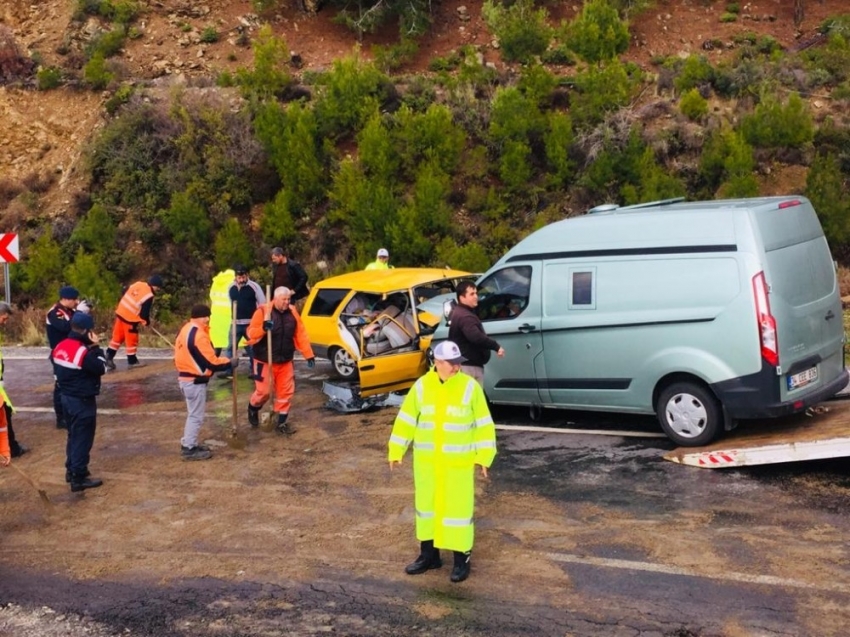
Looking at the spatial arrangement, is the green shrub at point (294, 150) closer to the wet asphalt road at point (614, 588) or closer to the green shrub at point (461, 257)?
the green shrub at point (461, 257)

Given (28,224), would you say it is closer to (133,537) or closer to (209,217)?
(209,217)

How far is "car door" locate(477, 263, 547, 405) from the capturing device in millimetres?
9516

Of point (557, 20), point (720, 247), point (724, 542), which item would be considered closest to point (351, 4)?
point (557, 20)

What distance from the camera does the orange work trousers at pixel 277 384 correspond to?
10.2 metres

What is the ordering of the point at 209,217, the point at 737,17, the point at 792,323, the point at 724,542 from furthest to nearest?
the point at 737,17 → the point at 209,217 → the point at 792,323 → the point at 724,542

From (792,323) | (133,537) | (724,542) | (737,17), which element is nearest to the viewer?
(724,542)

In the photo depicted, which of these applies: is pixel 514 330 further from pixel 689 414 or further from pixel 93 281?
pixel 93 281

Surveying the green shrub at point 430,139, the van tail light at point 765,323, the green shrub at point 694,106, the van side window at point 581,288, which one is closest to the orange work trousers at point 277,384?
the van side window at point 581,288

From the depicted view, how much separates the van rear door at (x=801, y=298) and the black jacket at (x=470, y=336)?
2.56m

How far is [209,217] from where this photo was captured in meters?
24.7

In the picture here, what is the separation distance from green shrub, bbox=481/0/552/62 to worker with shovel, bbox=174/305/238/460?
821 inches

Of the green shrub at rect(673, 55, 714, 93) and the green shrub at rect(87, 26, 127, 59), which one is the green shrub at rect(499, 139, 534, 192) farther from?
the green shrub at rect(87, 26, 127, 59)

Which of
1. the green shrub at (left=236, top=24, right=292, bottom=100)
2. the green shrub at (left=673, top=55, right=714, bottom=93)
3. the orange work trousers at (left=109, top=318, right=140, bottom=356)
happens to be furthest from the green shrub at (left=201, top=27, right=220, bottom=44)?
the orange work trousers at (left=109, top=318, right=140, bottom=356)

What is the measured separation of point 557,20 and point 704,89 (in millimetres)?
7705
